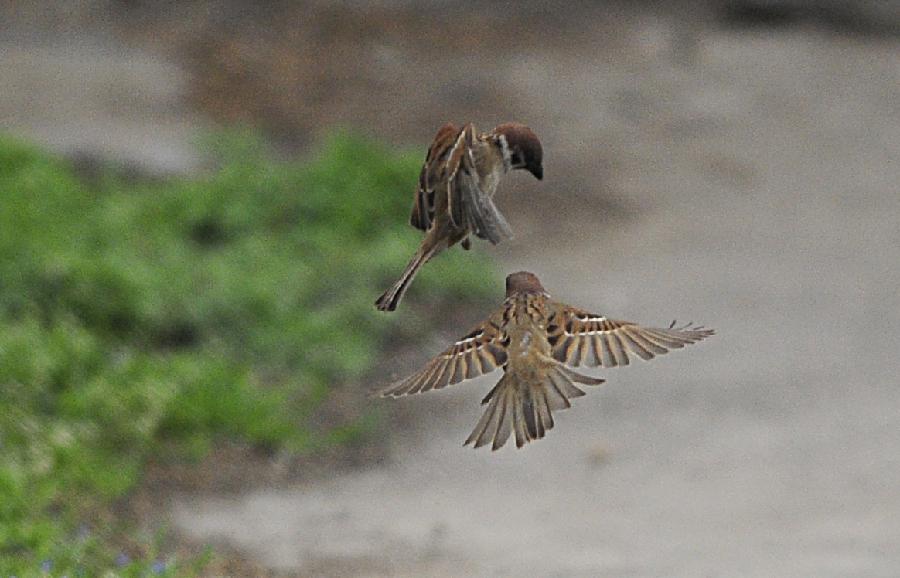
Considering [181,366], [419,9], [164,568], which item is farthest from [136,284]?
[419,9]

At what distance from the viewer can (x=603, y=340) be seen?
3.25 m

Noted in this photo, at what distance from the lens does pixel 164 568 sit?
5379 millimetres

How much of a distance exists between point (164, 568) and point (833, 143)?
7267mm

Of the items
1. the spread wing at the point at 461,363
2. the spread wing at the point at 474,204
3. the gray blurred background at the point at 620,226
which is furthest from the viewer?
the gray blurred background at the point at 620,226

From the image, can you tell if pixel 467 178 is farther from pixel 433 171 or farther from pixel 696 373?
pixel 696 373

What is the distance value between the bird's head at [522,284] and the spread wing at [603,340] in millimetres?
66

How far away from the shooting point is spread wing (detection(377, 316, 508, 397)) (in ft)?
10.4

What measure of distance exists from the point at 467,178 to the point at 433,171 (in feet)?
0.48

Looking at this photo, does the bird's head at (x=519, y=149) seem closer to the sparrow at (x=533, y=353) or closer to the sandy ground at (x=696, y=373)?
the sparrow at (x=533, y=353)

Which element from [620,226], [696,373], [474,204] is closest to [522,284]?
[474,204]

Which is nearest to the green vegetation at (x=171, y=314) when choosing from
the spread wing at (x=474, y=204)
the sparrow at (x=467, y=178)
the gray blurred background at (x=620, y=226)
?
the gray blurred background at (x=620, y=226)

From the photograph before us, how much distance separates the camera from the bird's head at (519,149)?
10.2ft

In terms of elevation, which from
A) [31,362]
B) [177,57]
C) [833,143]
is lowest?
[31,362]

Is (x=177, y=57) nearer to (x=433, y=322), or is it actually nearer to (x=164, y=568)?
(x=433, y=322)
